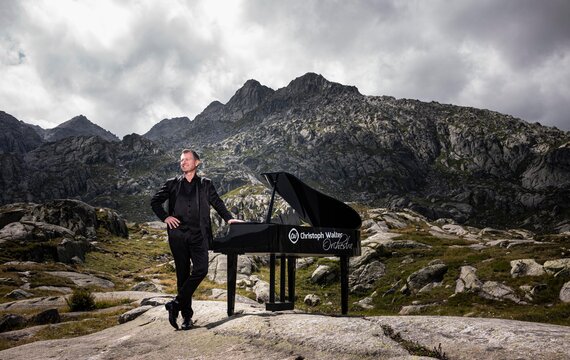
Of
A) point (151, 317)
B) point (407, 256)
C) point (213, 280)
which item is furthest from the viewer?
point (213, 280)

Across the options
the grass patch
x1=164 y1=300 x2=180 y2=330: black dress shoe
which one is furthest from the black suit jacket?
the grass patch

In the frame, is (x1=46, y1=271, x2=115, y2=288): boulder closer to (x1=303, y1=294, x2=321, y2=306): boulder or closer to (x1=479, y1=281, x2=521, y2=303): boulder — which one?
(x1=303, y1=294, x2=321, y2=306): boulder

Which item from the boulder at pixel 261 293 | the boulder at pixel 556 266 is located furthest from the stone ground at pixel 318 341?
the boulder at pixel 261 293

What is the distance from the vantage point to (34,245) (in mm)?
61969

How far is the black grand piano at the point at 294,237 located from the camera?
30.0 ft

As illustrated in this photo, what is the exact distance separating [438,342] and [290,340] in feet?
7.74

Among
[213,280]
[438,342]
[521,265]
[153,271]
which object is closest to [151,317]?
[438,342]

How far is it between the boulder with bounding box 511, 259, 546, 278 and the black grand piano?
22.7m

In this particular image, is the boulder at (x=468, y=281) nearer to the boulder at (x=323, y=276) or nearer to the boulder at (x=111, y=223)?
the boulder at (x=323, y=276)

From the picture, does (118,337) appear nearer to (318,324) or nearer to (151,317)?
(151,317)

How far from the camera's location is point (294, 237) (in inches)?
380

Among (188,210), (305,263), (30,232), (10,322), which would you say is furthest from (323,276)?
(30,232)

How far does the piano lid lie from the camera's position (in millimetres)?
11719

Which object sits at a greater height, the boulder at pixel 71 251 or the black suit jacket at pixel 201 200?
the black suit jacket at pixel 201 200
